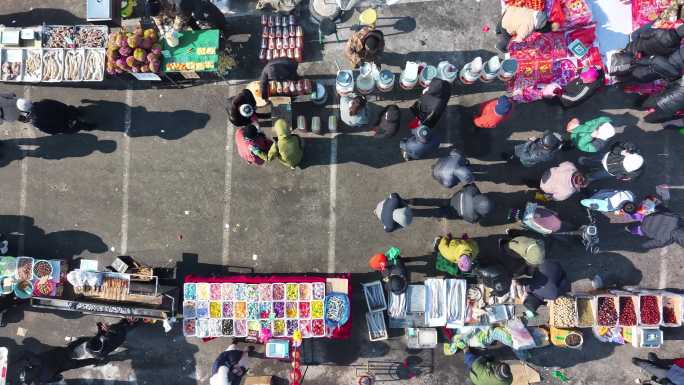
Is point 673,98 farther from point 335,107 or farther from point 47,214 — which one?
point 47,214

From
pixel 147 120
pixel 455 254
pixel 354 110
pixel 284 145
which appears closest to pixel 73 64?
pixel 147 120

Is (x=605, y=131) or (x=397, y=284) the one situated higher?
(x=605, y=131)

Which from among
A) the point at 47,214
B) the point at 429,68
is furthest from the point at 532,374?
the point at 47,214

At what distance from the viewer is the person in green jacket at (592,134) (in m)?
8.62

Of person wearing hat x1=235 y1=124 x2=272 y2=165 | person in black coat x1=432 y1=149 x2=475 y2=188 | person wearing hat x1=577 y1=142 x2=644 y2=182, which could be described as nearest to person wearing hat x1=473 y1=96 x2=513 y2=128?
person in black coat x1=432 y1=149 x2=475 y2=188

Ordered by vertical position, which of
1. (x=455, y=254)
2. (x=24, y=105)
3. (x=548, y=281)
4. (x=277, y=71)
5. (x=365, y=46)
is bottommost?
(x=548, y=281)

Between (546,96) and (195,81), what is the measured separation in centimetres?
901

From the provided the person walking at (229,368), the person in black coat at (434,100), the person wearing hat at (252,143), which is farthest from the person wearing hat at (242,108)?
the person walking at (229,368)

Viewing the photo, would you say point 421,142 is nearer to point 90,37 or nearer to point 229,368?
point 229,368

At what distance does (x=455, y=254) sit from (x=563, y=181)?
2.80m

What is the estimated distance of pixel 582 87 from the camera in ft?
30.1

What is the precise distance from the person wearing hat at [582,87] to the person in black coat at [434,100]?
3.05m

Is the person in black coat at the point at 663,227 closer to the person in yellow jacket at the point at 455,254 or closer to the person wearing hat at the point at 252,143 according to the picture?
the person in yellow jacket at the point at 455,254

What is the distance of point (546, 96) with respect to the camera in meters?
9.73
